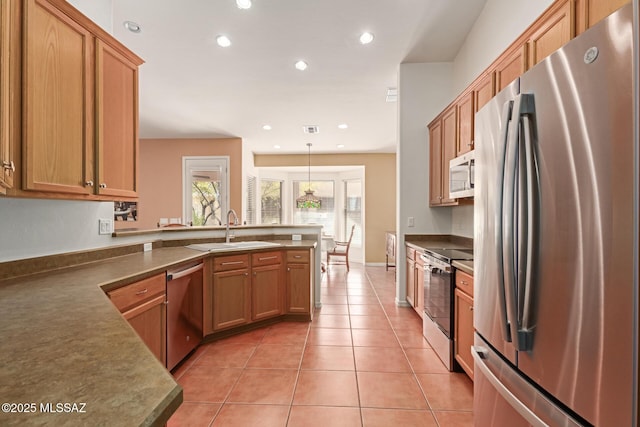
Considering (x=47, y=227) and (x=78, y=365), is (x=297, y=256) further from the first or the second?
(x=78, y=365)

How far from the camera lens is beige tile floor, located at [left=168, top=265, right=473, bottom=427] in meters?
1.80

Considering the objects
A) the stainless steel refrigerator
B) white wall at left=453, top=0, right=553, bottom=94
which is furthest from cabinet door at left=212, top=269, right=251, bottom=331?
white wall at left=453, top=0, right=553, bottom=94

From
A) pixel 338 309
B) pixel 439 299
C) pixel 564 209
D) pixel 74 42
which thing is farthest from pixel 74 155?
pixel 338 309

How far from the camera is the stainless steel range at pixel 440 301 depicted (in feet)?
7.72

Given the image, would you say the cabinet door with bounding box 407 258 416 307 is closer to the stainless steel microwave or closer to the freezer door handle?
the stainless steel microwave

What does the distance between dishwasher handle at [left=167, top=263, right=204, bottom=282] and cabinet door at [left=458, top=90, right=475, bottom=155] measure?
270 centimetres

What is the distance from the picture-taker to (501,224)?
119 centimetres

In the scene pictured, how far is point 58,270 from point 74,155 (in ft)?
2.52

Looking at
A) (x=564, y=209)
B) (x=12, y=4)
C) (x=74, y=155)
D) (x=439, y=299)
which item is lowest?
(x=439, y=299)

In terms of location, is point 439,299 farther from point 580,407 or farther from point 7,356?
point 7,356

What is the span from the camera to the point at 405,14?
2795 millimetres

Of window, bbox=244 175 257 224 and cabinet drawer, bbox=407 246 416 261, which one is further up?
window, bbox=244 175 257 224

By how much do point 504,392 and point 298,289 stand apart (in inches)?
94.6

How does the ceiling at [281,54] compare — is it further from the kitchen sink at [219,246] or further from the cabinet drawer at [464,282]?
the cabinet drawer at [464,282]
